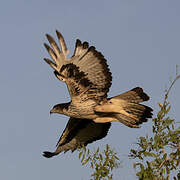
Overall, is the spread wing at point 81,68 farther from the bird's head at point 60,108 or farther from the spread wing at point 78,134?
the spread wing at point 78,134

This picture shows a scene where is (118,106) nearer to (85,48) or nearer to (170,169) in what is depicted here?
(85,48)

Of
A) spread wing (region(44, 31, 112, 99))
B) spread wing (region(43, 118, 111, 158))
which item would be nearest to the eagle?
spread wing (region(44, 31, 112, 99))

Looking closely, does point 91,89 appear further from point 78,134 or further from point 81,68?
point 78,134

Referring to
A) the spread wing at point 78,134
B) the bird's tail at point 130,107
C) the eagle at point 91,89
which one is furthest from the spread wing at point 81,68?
the spread wing at point 78,134

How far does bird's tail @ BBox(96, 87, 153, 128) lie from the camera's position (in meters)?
7.19

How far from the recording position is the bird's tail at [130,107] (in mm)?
7191

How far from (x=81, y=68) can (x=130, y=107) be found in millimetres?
1032

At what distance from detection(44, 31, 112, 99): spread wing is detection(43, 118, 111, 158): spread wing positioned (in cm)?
125

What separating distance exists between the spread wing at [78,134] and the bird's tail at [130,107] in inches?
41.0

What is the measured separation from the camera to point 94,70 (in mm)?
7168

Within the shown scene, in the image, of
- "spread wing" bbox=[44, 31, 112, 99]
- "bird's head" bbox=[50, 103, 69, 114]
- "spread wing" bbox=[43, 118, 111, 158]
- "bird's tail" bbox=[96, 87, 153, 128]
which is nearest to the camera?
"spread wing" bbox=[44, 31, 112, 99]

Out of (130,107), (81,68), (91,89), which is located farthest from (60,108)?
(130,107)

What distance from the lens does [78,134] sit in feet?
27.9

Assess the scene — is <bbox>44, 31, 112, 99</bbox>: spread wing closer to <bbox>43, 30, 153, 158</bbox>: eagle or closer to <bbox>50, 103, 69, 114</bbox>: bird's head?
<bbox>43, 30, 153, 158</bbox>: eagle
